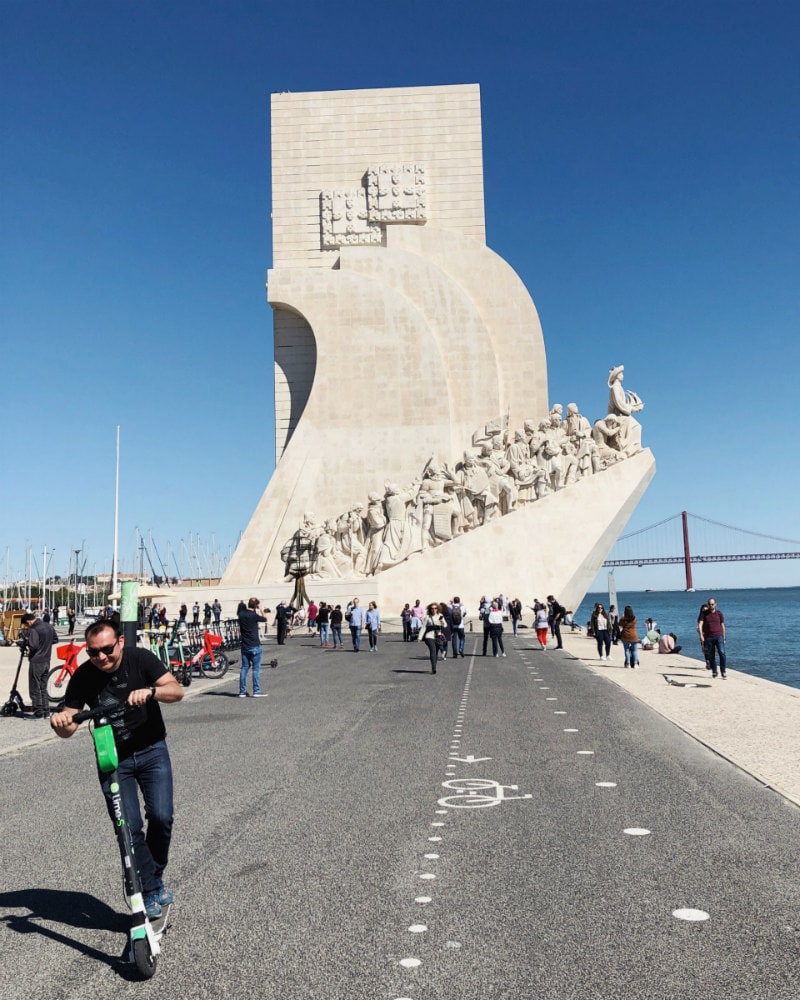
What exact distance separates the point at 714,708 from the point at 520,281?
2328 centimetres

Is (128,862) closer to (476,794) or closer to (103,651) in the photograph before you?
(103,651)

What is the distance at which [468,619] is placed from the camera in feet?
71.6

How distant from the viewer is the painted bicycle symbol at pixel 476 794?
4.15 metres

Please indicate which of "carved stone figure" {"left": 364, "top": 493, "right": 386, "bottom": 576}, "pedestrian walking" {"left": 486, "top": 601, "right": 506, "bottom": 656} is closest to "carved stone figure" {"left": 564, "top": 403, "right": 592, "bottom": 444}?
"carved stone figure" {"left": 364, "top": 493, "right": 386, "bottom": 576}

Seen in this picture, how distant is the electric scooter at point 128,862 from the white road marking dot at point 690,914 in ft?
4.82

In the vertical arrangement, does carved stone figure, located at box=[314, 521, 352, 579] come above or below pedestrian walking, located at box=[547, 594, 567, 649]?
above

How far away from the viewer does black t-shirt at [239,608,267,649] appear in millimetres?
9023

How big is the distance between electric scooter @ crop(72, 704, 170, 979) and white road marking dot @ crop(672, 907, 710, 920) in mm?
1470

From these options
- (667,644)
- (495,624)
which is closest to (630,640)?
(495,624)

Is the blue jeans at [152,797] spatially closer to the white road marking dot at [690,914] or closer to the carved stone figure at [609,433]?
the white road marking dot at [690,914]

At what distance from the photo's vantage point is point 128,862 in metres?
2.51

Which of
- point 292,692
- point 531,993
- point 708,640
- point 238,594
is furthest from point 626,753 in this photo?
point 238,594

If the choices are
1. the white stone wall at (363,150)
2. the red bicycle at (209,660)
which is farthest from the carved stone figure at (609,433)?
the red bicycle at (209,660)

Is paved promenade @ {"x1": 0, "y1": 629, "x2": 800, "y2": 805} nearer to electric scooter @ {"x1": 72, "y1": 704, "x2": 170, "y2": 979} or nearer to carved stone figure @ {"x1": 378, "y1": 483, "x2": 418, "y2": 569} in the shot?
electric scooter @ {"x1": 72, "y1": 704, "x2": 170, "y2": 979}
